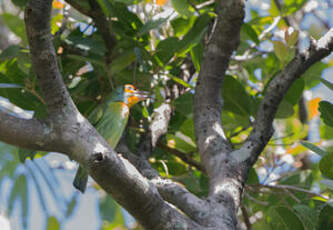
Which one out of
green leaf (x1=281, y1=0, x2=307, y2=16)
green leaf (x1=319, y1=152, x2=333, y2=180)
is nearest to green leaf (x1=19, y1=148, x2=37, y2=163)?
green leaf (x1=319, y1=152, x2=333, y2=180)

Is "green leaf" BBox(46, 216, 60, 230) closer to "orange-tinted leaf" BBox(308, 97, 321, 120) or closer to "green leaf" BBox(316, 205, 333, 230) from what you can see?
"green leaf" BBox(316, 205, 333, 230)

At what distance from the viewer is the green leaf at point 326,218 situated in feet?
4.42

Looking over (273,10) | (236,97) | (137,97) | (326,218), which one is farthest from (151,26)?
(273,10)

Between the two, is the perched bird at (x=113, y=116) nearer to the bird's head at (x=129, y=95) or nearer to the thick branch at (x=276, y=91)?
the bird's head at (x=129, y=95)

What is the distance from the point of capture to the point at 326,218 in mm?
1354

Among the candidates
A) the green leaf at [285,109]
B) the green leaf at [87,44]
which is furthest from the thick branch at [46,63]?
the green leaf at [285,109]

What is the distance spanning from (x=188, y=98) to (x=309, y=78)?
2.77 ft

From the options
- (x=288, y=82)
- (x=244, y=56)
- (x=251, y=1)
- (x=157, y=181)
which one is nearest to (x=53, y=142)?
(x=157, y=181)

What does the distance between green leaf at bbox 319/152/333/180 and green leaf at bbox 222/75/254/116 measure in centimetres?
48

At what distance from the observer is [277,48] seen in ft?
5.78

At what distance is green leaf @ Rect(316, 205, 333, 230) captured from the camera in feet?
4.42

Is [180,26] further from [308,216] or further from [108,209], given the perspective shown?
[308,216]

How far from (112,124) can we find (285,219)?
87 cm

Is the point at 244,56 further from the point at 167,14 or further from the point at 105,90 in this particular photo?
the point at 105,90
